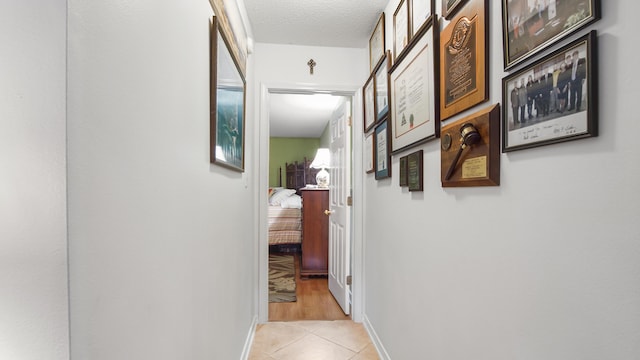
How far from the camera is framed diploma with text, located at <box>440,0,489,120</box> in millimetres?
938

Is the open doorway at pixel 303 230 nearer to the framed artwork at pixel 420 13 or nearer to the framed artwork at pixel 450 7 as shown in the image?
the framed artwork at pixel 420 13

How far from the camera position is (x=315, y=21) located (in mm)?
2176

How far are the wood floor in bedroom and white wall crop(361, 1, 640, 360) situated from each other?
4.76 ft

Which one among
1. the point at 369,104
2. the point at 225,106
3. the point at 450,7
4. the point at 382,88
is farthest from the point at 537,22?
the point at 369,104

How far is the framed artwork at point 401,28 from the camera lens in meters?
1.56

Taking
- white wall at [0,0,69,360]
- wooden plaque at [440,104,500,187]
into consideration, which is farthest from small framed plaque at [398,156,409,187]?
white wall at [0,0,69,360]

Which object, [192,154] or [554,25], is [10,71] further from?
[554,25]

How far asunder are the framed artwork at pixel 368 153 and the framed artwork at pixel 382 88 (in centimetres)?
26

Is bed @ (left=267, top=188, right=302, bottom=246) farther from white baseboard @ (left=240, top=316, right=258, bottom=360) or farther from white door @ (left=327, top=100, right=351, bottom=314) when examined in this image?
white baseboard @ (left=240, top=316, right=258, bottom=360)

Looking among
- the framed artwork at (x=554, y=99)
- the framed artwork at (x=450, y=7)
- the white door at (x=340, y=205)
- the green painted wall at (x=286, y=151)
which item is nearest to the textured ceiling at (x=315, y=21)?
the white door at (x=340, y=205)

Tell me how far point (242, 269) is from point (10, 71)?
1.68m

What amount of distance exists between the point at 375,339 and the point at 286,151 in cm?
567

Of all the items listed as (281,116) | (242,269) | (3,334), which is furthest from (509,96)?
(281,116)

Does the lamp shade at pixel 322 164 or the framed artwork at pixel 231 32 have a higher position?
the framed artwork at pixel 231 32
